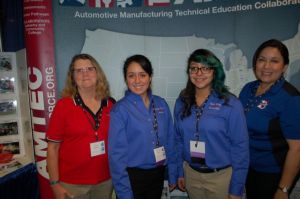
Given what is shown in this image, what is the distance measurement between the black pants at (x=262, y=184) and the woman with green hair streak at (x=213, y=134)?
23cm

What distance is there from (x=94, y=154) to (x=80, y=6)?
161 centimetres

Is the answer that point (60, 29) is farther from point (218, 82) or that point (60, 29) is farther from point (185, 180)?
point (185, 180)

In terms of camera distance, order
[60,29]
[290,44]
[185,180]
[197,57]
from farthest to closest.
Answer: [60,29] → [290,44] → [185,180] → [197,57]

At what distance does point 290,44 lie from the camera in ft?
7.86

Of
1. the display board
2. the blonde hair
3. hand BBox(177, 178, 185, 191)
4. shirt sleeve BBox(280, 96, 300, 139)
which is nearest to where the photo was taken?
shirt sleeve BBox(280, 96, 300, 139)

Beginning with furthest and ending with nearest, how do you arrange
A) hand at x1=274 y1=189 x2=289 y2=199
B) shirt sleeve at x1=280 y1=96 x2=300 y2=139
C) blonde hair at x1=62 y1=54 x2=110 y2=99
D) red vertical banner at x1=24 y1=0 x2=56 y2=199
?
red vertical banner at x1=24 y1=0 x2=56 y2=199 < blonde hair at x1=62 y1=54 x2=110 y2=99 < hand at x1=274 y1=189 x2=289 y2=199 < shirt sleeve at x1=280 y1=96 x2=300 y2=139

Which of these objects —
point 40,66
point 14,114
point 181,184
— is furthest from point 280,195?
point 14,114

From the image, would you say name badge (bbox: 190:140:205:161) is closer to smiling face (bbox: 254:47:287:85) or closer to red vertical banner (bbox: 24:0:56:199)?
smiling face (bbox: 254:47:287:85)

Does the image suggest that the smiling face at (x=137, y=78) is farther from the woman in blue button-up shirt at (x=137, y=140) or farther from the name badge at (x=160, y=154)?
the name badge at (x=160, y=154)

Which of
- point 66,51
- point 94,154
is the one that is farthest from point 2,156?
point 94,154

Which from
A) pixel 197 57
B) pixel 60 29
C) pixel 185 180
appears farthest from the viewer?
pixel 60 29

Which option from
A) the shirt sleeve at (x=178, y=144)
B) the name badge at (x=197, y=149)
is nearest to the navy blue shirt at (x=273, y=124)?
the name badge at (x=197, y=149)

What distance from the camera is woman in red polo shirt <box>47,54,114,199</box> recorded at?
1.75 m

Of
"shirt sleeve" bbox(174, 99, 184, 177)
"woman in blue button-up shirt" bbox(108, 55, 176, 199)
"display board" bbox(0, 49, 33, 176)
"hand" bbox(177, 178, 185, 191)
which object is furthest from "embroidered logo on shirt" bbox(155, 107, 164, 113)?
"display board" bbox(0, 49, 33, 176)
